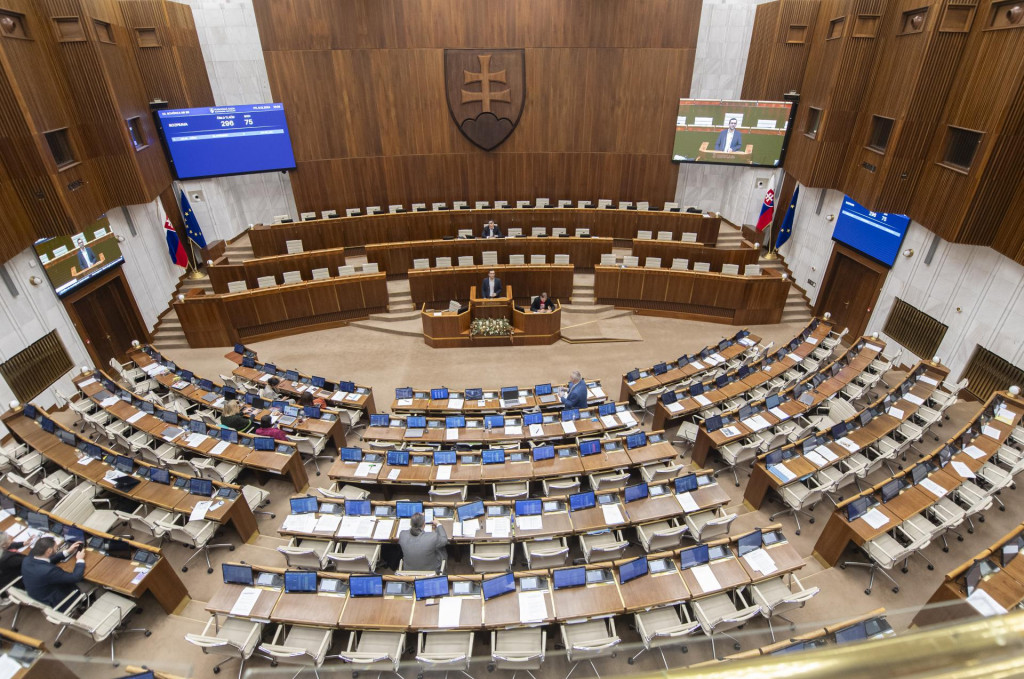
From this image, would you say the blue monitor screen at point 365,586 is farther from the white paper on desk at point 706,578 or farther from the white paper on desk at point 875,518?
the white paper on desk at point 875,518

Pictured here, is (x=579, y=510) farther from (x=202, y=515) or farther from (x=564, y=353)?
(x=564, y=353)

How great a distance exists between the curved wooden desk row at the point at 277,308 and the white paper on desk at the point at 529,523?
886cm

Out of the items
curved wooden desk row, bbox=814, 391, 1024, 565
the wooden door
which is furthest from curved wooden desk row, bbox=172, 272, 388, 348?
the wooden door

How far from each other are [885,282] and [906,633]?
14077mm

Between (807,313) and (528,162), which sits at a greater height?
(528,162)

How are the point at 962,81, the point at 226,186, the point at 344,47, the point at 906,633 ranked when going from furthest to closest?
the point at 226,186, the point at 344,47, the point at 962,81, the point at 906,633

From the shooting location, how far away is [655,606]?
575 centimetres

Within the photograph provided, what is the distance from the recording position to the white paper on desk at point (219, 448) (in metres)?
8.20

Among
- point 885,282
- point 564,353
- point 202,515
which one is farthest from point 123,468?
point 885,282

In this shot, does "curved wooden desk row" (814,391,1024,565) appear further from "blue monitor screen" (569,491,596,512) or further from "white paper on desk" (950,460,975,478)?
"blue monitor screen" (569,491,596,512)

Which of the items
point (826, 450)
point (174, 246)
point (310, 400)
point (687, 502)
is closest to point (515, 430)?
point (687, 502)

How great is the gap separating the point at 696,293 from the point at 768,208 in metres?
4.47

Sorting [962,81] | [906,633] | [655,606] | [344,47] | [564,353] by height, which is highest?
[344,47]

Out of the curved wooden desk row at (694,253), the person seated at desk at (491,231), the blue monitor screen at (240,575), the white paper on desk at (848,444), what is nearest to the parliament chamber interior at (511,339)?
the blue monitor screen at (240,575)
